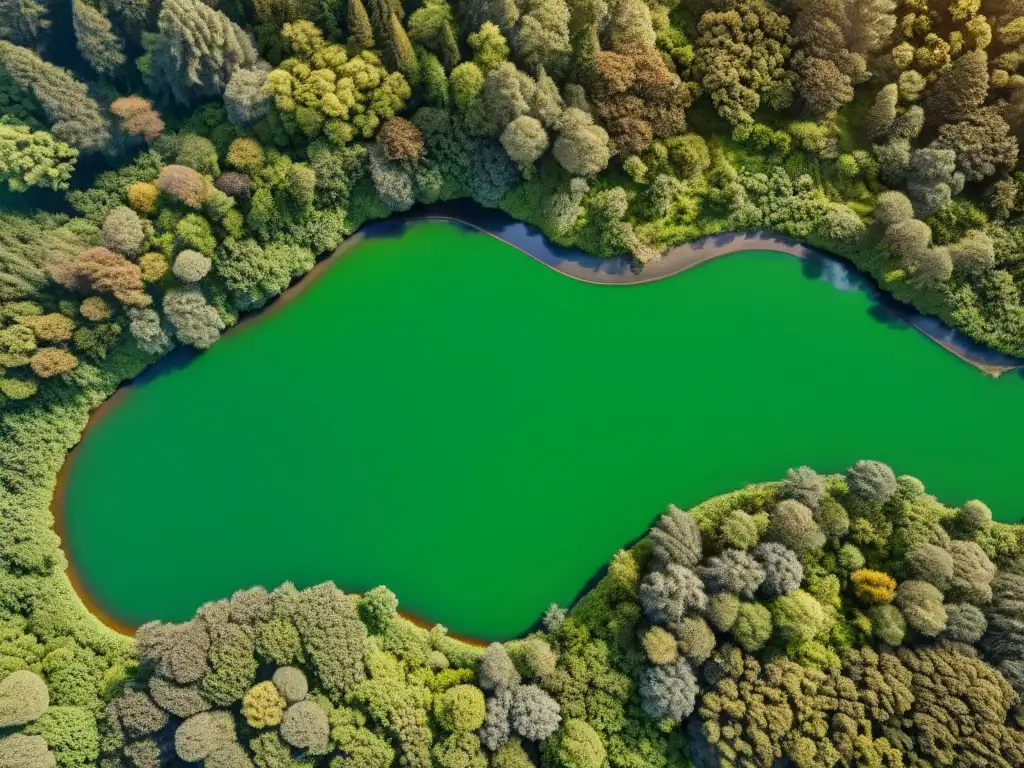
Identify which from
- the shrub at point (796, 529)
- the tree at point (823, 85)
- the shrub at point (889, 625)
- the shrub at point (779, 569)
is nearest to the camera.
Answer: the shrub at point (889, 625)

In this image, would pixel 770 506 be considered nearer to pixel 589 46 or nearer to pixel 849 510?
pixel 849 510

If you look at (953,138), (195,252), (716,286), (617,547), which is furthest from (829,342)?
(195,252)

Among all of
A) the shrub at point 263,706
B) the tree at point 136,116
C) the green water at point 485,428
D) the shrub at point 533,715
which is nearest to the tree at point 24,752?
the green water at point 485,428

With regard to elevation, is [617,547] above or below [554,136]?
below

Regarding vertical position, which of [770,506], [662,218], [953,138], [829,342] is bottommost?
[770,506]

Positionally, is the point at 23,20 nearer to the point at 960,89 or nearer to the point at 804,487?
the point at 804,487

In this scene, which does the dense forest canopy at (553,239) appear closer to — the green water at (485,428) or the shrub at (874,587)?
the shrub at (874,587)
